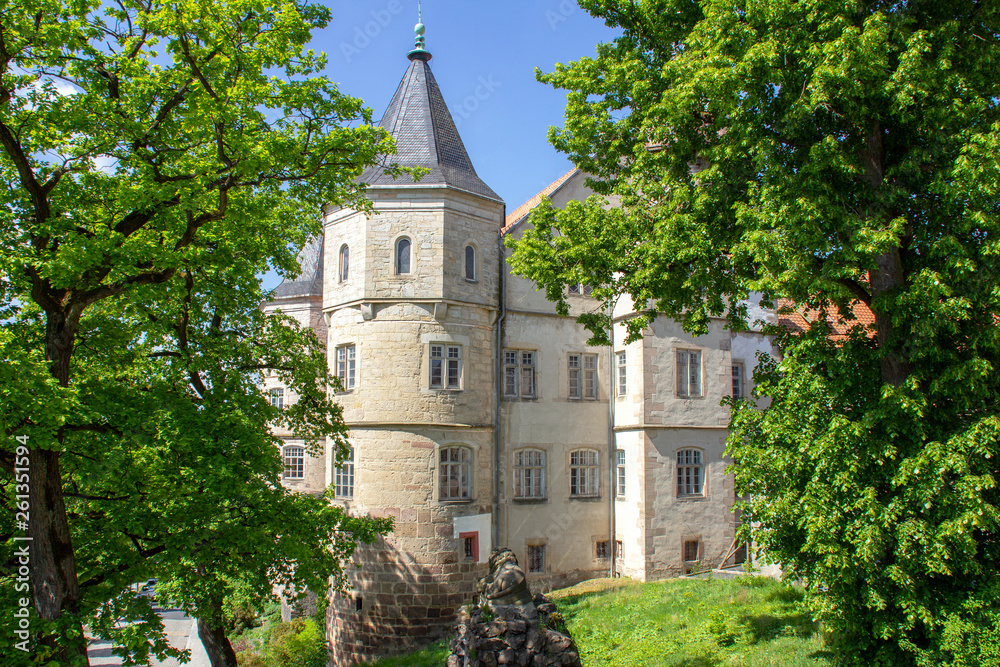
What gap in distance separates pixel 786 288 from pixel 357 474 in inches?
497

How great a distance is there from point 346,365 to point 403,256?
3359 mm

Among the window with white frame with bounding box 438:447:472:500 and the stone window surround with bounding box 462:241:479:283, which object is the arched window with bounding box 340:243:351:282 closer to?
the stone window surround with bounding box 462:241:479:283

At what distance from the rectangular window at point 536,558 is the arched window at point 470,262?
784cm

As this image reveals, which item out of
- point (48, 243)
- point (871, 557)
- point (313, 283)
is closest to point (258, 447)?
point (48, 243)

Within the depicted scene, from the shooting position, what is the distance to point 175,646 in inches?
1095

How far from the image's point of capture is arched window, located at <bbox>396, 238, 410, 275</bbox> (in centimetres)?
1984

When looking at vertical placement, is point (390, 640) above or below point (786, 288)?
below

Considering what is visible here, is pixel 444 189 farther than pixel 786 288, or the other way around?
pixel 444 189

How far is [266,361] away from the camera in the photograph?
15.5 metres

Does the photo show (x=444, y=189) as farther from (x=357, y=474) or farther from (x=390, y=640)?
(x=390, y=640)

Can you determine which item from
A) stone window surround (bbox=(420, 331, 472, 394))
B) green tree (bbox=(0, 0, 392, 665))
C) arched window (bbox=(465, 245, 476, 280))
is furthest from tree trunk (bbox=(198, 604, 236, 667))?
arched window (bbox=(465, 245, 476, 280))

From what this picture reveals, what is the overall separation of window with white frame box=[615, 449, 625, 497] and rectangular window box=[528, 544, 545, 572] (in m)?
2.89

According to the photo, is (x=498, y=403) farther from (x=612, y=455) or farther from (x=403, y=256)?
(x=403, y=256)

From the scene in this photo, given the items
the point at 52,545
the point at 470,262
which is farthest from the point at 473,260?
the point at 52,545
